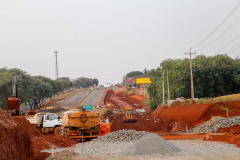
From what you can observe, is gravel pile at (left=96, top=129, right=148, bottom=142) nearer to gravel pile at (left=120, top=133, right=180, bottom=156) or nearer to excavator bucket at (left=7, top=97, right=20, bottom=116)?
gravel pile at (left=120, top=133, right=180, bottom=156)

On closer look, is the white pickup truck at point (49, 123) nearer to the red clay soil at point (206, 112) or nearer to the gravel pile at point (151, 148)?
the gravel pile at point (151, 148)

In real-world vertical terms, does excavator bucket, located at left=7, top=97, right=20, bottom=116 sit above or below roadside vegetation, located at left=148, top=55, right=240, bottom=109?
below

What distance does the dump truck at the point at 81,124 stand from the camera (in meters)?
27.6

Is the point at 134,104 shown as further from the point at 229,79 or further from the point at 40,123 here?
the point at 40,123

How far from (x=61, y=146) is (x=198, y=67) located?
150 ft

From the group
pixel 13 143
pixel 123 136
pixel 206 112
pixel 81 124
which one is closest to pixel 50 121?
pixel 81 124

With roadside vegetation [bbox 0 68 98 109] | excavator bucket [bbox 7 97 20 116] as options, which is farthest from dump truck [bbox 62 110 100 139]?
roadside vegetation [bbox 0 68 98 109]

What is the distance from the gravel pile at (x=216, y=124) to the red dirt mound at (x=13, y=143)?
2405 cm

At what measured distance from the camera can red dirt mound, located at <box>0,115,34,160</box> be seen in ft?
36.4

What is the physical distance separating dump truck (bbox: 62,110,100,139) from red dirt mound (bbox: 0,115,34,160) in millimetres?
12068

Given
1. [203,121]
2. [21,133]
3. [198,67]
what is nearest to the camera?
[21,133]

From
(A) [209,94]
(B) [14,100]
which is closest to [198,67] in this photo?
(A) [209,94]

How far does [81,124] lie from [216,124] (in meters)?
15.9

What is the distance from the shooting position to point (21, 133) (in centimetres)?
1470
